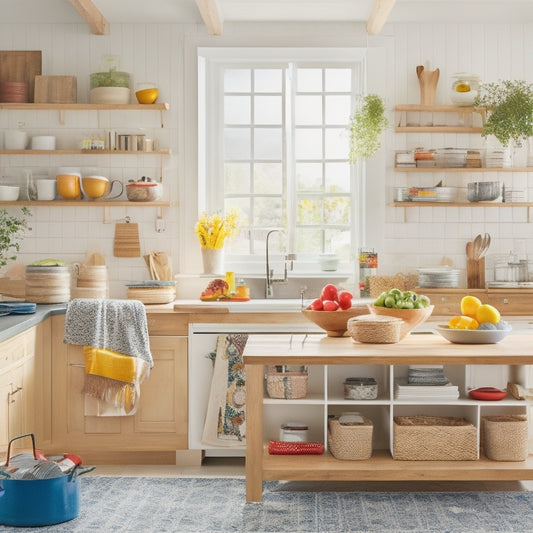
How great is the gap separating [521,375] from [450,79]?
2.51 meters

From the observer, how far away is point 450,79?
6000 millimetres

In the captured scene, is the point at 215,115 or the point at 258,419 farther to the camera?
the point at 215,115

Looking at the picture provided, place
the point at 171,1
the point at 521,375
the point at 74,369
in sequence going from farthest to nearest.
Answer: the point at 171,1, the point at 74,369, the point at 521,375

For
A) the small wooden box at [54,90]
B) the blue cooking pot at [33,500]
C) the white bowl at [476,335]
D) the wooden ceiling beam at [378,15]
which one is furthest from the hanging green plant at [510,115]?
the blue cooking pot at [33,500]

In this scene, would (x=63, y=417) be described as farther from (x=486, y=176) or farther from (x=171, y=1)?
(x=486, y=176)

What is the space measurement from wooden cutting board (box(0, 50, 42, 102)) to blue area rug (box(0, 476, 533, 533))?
2852 mm

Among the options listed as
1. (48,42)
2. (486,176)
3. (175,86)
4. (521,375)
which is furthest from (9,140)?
(521,375)

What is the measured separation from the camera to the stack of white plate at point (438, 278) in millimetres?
5688

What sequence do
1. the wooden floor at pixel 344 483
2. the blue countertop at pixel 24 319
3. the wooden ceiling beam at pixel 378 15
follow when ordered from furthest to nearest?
the wooden ceiling beam at pixel 378 15 → the wooden floor at pixel 344 483 → the blue countertop at pixel 24 319

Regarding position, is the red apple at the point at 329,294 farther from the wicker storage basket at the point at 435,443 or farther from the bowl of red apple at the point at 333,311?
the wicker storage basket at the point at 435,443

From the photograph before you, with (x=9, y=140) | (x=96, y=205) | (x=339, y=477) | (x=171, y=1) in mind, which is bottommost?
(x=339, y=477)

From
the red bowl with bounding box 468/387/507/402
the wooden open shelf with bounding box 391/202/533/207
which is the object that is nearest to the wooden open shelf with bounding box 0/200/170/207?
the wooden open shelf with bounding box 391/202/533/207

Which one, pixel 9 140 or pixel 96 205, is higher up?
pixel 9 140

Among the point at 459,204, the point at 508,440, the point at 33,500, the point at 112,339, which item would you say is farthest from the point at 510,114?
the point at 33,500
